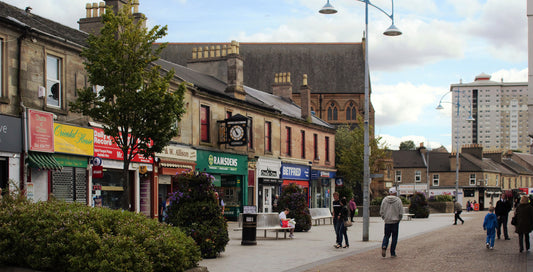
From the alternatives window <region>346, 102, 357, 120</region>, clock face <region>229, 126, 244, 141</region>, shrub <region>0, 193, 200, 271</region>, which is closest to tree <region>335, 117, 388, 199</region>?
window <region>346, 102, 357, 120</region>

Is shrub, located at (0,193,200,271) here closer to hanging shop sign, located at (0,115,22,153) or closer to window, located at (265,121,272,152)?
hanging shop sign, located at (0,115,22,153)

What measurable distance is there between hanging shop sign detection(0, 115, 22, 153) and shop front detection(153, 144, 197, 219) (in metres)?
8.43

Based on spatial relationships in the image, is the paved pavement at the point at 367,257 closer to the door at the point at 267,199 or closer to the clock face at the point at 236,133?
the clock face at the point at 236,133

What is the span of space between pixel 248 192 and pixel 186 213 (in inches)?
817

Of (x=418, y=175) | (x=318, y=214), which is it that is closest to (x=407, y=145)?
(x=418, y=175)

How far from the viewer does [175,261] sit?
10133 millimetres

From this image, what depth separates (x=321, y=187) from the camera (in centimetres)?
4588

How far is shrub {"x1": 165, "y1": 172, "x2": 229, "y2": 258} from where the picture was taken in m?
14.6

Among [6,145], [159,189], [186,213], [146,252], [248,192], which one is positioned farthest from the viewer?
[248,192]

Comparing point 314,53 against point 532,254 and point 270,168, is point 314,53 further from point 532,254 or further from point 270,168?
point 532,254

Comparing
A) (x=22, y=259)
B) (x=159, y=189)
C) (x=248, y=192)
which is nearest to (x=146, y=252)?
(x=22, y=259)

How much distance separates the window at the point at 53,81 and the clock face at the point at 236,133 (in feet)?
41.4

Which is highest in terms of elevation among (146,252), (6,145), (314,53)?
(314,53)

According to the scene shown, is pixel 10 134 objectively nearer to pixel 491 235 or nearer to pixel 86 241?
pixel 86 241
